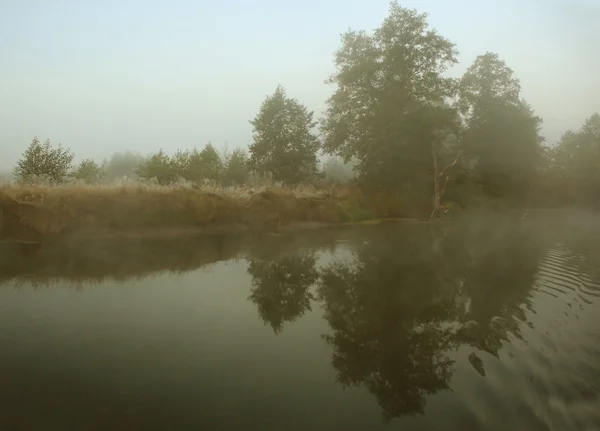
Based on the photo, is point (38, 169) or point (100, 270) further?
point (38, 169)

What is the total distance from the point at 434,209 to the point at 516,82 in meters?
19.2

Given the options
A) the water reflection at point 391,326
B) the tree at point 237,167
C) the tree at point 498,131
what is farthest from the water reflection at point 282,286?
the tree at point 498,131

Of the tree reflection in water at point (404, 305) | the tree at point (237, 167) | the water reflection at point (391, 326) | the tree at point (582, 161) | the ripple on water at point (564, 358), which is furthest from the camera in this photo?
the tree at point (582, 161)

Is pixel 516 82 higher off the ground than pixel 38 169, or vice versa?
pixel 516 82

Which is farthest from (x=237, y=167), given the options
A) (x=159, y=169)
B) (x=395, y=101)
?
(x=395, y=101)

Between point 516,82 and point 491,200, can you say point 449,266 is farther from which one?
point 516,82

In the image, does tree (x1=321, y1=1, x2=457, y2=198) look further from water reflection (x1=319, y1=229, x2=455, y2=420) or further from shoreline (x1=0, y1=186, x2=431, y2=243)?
water reflection (x1=319, y1=229, x2=455, y2=420)

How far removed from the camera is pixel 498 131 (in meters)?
41.6

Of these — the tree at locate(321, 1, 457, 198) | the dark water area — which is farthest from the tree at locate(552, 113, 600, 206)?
the dark water area

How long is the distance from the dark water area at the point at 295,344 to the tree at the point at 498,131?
31081 millimetres

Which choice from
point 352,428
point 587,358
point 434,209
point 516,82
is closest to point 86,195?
point 352,428

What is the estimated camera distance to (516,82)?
43719 millimetres

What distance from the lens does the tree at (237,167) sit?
3925cm

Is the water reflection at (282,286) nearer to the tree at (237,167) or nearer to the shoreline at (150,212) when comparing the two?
the shoreline at (150,212)
